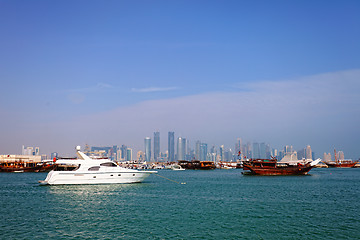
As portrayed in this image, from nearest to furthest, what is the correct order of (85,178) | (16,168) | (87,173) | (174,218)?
1. (174,218)
2. (87,173)
3. (85,178)
4. (16,168)

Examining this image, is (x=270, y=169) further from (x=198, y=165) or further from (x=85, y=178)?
(x=198, y=165)

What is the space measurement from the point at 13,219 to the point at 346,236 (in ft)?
84.3

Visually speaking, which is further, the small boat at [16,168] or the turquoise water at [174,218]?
the small boat at [16,168]

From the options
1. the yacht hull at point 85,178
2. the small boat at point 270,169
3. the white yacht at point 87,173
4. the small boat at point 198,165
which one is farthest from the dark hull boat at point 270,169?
the small boat at point 198,165

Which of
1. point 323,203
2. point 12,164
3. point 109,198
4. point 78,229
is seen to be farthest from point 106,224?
point 12,164

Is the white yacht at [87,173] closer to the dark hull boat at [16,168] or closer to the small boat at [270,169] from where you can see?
the small boat at [270,169]

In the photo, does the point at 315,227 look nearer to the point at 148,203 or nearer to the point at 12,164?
the point at 148,203

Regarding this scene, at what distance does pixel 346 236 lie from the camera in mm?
20547

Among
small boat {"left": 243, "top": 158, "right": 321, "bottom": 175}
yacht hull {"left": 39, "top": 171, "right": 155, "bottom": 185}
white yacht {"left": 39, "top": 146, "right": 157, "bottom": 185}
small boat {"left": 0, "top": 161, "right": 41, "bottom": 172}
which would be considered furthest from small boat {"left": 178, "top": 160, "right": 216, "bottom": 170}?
white yacht {"left": 39, "top": 146, "right": 157, "bottom": 185}

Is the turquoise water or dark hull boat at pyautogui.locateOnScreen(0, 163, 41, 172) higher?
dark hull boat at pyautogui.locateOnScreen(0, 163, 41, 172)

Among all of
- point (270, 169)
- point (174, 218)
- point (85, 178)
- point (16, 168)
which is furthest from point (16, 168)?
point (174, 218)

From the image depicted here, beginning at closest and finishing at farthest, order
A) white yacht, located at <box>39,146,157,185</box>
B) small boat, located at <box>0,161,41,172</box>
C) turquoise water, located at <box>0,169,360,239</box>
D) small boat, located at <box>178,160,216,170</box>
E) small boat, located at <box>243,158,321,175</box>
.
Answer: turquoise water, located at <box>0,169,360,239</box>
white yacht, located at <box>39,146,157,185</box>
small boat, located at <box>243,158,321,175</box>
small boat, located at <box>0,161,41,172</box>
small boat, located at <box>178,160,216,170</box>

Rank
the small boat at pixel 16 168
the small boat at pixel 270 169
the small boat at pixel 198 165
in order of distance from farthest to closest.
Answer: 1. the small boat at pixel 198 165
2. the small boat at pixel 16 168
3. the small boat at pixel 270 169

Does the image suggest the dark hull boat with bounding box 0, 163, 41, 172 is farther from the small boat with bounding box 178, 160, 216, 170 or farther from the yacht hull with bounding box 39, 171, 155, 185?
the small boat with bounding box 178, 160, 216, 170
